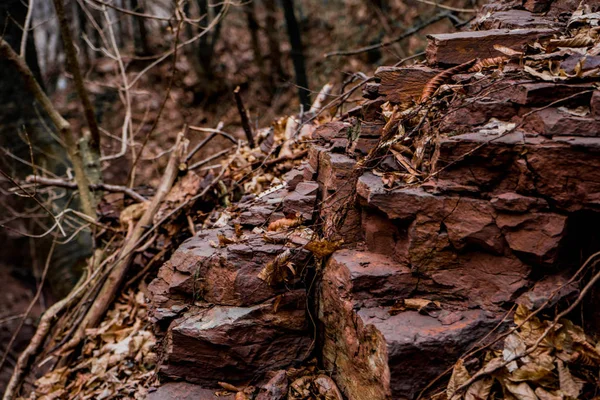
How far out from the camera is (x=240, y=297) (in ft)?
8.84

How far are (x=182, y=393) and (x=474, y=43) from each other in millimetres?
2844

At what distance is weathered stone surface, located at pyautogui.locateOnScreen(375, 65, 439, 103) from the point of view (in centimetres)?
275

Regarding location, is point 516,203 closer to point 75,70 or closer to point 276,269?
point 276,269

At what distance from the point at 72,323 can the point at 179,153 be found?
200 cm

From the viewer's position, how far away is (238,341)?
8.50 ft

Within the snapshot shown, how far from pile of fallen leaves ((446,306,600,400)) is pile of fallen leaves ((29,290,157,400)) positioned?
86.0 inches

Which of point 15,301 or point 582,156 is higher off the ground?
point 582,156

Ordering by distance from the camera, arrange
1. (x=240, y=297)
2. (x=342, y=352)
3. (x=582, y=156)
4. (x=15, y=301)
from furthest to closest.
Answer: (x=15, y=301)
(x=240, y=297)
(x=342, y=352)
(x=582, y=156)

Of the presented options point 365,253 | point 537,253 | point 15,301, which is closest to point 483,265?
point 537,253

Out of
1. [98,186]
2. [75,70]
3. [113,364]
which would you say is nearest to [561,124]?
[113,364]

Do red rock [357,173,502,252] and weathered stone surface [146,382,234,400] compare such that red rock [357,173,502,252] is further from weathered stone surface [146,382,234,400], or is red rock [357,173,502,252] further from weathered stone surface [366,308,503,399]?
weathered stone surface [146,382,234,400]

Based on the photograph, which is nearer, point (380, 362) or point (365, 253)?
point (380, 362)

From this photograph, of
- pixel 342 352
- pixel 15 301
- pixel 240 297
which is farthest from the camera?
pixel 15 301

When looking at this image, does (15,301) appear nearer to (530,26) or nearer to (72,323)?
(72,323)
